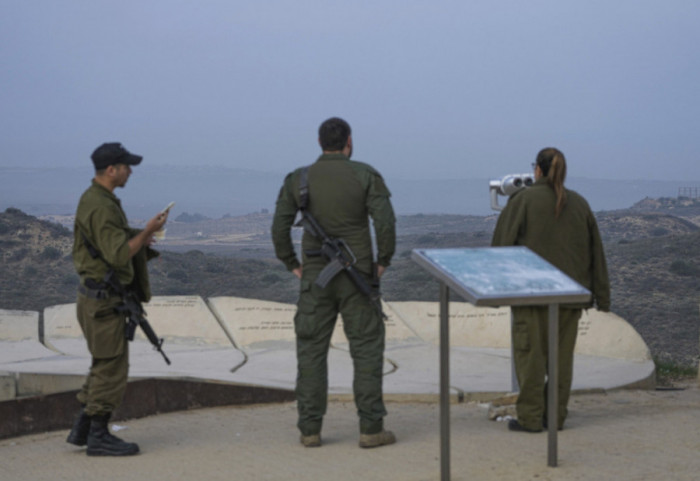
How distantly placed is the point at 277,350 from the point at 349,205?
390 cm

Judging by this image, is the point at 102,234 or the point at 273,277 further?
the point at 273,277

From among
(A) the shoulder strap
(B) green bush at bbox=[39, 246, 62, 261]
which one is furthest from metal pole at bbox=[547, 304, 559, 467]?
(B) green bush at bbox=[39, 246, 62, 261]

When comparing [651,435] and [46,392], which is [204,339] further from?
[651,435]

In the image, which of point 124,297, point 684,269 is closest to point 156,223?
point 124,297

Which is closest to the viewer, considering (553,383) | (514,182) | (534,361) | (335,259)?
(553,383)

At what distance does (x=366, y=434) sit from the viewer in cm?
516

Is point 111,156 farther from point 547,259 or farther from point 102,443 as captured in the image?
point 547,259

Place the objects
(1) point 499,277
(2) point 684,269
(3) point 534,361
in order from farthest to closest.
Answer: (2) point 684,269, (3) point 534,361, (1) point 499,277

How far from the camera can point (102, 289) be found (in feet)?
16.0

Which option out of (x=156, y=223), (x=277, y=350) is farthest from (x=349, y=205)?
(x=277, y=350)

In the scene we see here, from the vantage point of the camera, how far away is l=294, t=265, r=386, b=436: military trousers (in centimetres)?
514

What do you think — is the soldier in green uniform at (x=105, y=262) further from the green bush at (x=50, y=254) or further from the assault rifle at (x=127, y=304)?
the green bush at (x=50, y=254)

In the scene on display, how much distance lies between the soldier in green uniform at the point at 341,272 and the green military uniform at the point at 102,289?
0.87 meters

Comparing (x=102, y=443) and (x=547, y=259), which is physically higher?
(x=547, y=259)
